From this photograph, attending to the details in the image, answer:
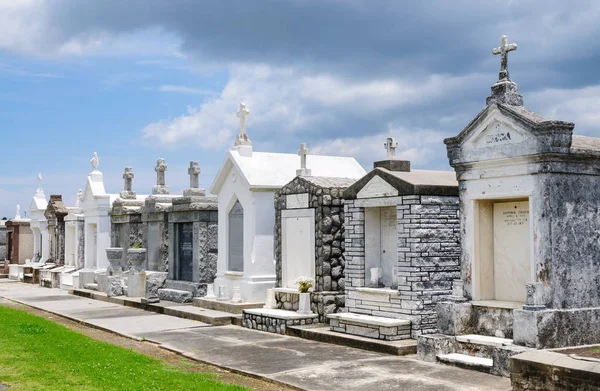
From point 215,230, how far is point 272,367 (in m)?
8.48

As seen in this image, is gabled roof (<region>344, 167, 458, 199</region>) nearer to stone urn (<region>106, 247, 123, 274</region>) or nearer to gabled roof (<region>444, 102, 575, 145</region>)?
gabled roof (<region>444, 102, 575, 145</region>)

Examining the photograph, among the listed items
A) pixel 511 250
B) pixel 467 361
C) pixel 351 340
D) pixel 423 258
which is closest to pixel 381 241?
pixel 423 258

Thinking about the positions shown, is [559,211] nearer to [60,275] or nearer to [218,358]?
[218,358]

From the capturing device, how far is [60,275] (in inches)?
1023

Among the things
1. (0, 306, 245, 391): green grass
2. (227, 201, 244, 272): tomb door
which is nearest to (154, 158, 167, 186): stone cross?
(227, 201, 244, 272): tomb door

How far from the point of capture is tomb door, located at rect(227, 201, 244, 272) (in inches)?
653

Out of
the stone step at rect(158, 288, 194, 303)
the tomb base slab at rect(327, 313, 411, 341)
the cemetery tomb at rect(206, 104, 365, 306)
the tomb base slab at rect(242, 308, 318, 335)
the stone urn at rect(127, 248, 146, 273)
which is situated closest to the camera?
the tomb base slab at rect(327, 313, 411, 341)

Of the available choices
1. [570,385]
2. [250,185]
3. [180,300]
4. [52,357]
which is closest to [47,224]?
[180,300]

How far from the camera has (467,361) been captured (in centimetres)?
953

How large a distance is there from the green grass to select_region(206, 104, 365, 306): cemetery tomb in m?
4.30

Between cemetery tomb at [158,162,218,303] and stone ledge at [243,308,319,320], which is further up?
cemetery tomb at [158,162,218,303]

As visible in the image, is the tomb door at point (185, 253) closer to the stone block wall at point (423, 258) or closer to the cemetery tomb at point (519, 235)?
the stone block wall at point (423, 258)

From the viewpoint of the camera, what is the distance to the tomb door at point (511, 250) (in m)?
10.1

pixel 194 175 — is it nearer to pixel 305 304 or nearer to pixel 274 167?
pixel 274 167
